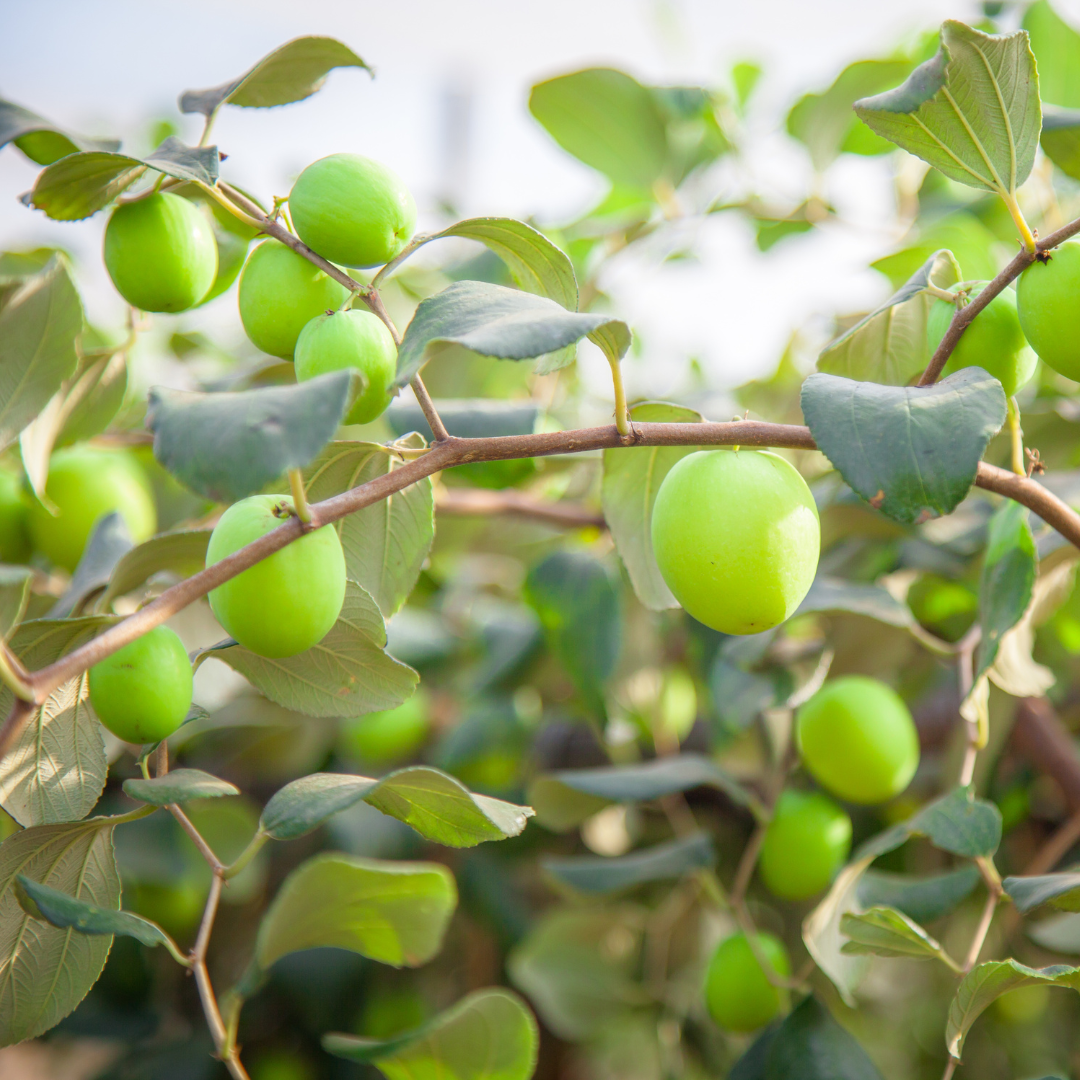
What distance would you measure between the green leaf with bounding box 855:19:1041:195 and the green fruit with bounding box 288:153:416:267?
195 mm

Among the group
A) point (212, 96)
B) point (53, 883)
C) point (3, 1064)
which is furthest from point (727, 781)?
point (3, 1064)

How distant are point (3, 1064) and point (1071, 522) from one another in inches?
64.3

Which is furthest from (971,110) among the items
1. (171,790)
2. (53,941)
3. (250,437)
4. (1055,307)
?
(53,941)

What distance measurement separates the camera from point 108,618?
39 cm

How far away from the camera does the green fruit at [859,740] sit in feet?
2.02

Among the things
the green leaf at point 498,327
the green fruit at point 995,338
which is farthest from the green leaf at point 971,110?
the green leaf at point 498,327

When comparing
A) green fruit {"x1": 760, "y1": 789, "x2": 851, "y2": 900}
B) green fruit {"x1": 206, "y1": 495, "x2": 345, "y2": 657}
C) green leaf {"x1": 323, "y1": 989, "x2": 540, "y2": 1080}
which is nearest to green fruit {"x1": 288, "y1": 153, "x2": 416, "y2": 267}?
green fruit {"x1": 206, "y1": 495, "x2": 345, "y2": 657}

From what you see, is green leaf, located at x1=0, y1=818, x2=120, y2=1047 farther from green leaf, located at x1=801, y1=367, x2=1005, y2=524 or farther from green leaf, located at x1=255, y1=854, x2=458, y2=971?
green leaf, located at x1=801, y1=367, x2=1005, y2=524

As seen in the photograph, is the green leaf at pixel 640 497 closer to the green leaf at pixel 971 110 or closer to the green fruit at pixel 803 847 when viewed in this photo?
the green leaf at pixel 971 110

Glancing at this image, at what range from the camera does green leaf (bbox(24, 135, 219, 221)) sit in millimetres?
365

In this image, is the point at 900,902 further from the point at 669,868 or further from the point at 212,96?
the point at 212,96

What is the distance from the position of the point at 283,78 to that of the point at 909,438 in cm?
35

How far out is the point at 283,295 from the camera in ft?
1.26

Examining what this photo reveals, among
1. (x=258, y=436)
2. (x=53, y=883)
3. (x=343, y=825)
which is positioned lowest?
(x=343, y=825)
